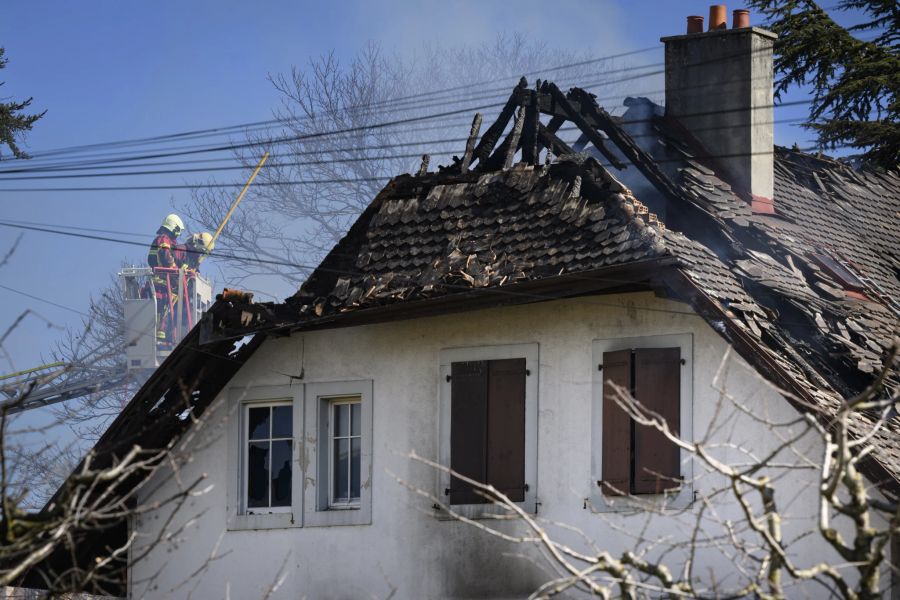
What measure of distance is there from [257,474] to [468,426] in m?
2.69

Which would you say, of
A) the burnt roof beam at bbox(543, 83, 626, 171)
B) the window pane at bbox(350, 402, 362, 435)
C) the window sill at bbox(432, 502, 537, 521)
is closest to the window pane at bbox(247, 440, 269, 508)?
the window pane at bbox(350, 402, 362, 435)

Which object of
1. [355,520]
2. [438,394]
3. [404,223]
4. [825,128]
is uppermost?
[825,128]

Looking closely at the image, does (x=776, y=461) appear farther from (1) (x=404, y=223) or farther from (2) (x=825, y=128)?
(2) (x=825, y=128)

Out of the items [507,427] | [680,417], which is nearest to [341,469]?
[507,427]

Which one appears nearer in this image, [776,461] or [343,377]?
[776,461]

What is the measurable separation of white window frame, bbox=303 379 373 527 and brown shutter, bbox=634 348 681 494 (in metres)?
3.07

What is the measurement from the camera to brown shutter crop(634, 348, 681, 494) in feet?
49.7

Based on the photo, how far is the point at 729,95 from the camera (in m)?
20.3

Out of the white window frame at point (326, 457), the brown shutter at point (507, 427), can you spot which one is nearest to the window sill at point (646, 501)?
the brown shutter at point (507, 427)

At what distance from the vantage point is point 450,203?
690 inches

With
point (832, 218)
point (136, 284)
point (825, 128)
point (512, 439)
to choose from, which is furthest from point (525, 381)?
point (136, 284)

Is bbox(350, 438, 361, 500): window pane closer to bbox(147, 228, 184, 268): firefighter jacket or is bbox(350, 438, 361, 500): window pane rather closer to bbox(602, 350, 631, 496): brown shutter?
bbox(602, 350, 631, 496): brown shutter

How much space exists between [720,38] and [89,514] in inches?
506

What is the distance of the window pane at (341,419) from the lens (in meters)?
17.7
